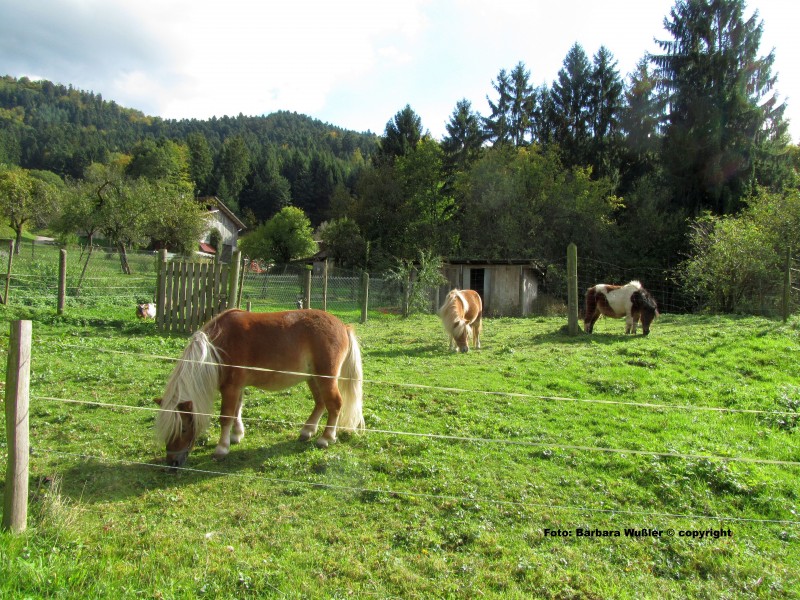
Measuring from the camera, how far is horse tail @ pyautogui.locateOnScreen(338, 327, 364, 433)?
531 cm

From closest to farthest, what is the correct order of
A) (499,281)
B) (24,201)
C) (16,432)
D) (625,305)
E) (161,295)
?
(16,432) < (161,295) < (625,305) < (499,281) < (24,201)

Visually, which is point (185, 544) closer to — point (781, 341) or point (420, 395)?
point (420, 395)

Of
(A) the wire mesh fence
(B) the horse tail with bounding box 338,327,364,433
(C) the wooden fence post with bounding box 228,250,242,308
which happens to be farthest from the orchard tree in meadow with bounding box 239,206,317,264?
(B) the horse tail with bounding box 338,327,364,433

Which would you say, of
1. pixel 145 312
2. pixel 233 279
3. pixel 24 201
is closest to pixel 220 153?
pixel 24 201

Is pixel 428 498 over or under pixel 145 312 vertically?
under

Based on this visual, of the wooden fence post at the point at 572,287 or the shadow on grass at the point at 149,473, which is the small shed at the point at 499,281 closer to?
the wooden fence post at the point at 572,287

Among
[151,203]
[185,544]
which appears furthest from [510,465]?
[151,203]

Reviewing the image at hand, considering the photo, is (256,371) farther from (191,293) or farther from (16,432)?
(191,293)

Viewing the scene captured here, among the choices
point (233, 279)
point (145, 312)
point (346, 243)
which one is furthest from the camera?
point (346, 243)

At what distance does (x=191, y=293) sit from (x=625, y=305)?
10.0 m

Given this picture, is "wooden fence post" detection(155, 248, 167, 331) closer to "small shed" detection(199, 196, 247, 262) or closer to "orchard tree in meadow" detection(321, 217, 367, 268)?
"orchard tree in meadow" detection(321, 217, 367, 268)

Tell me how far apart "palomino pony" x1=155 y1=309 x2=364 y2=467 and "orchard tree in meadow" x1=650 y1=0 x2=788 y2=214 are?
92.4 feet

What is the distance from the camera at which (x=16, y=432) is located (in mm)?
3285

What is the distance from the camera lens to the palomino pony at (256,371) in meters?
4.51
